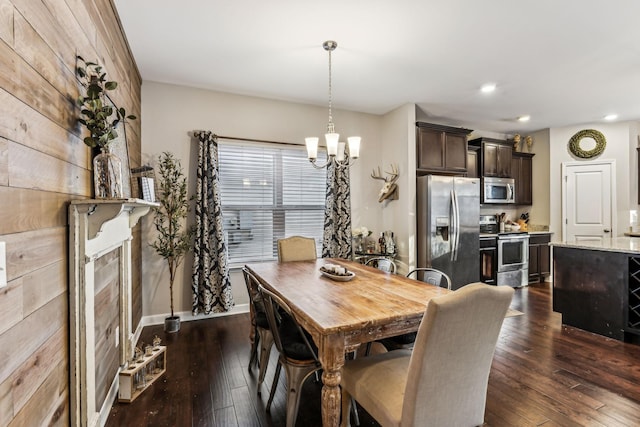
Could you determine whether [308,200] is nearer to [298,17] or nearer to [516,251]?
[298,17]

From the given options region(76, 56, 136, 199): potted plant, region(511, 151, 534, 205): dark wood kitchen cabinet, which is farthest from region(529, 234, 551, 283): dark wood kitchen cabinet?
region(76, 56, 136, 199): potted plant

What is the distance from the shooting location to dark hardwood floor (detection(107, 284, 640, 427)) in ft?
6.35

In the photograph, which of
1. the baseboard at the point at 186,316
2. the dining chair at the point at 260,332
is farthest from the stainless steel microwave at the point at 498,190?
the dining chair at the point at 260,332

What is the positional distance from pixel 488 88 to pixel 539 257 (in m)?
3.49

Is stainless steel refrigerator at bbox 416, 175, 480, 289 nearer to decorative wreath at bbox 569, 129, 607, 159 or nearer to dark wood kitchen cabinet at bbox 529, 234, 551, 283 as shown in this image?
dark wood kitchen cabinet at bbox 529, 234, 551, 283

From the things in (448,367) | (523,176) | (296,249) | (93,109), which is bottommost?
(448,367)

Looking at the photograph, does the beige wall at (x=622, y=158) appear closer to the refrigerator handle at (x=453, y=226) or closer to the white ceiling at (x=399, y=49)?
the white ceiling at (x=399, y=49)

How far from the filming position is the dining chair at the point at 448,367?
1215 mm

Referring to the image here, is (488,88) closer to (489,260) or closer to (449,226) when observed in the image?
(449,226)

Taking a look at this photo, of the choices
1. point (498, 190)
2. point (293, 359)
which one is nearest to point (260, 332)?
point (293, 359)

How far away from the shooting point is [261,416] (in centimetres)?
195

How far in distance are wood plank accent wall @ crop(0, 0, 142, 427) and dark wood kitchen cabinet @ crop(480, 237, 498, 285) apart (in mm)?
5299

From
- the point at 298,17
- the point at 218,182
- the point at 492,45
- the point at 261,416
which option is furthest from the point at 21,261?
the point at 492,45

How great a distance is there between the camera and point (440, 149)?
15.0 feet
